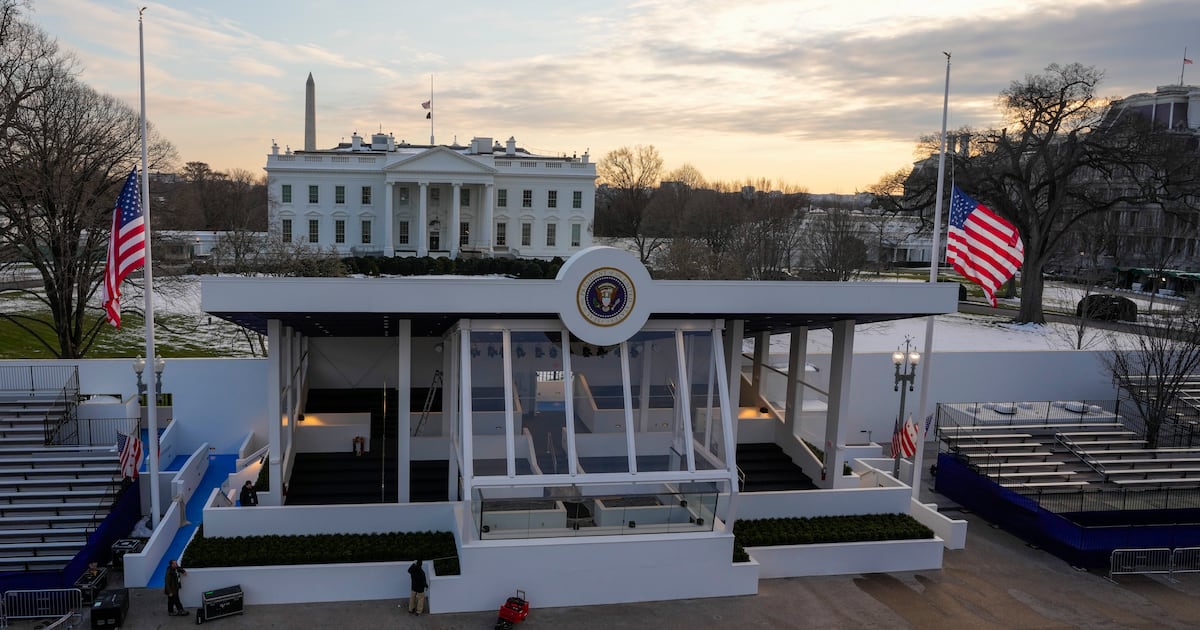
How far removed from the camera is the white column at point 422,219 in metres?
69.5

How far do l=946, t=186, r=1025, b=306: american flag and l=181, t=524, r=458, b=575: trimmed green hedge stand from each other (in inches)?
529

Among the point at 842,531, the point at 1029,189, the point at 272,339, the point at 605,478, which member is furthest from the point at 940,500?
the point at 1029,189

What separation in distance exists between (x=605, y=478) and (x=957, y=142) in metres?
44.1

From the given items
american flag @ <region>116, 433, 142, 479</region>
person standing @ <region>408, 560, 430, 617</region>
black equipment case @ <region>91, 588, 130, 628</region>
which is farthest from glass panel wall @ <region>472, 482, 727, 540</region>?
american flag @ <region>116, 433, 142, 479</region>

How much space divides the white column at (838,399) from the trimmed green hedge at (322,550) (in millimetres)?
10134

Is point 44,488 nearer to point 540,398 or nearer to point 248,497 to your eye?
point 248,497

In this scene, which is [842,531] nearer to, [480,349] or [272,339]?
[480,349]

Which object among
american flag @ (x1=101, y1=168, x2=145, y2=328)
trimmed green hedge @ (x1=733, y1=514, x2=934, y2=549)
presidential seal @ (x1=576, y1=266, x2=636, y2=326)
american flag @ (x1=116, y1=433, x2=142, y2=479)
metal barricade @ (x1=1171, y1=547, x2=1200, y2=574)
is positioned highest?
american flag @ (x1=101, y1=168, x2=145, y2=328)

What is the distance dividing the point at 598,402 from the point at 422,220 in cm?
5661

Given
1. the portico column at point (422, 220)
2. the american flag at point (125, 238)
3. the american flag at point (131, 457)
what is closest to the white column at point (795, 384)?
the american flag at point (125, 238)

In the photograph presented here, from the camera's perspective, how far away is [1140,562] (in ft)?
59.8

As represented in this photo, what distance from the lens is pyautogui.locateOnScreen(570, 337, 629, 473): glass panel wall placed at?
54.5 ft

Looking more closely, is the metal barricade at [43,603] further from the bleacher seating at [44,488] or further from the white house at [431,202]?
the white house at [431,202]

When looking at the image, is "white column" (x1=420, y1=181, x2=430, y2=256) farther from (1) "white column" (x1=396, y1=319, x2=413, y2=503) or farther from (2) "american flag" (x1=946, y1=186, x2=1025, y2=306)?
(2) "american flag" (x1=946, y1=186, x2=1025, y2=306)
